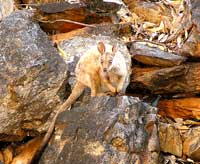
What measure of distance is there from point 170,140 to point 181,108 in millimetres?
807

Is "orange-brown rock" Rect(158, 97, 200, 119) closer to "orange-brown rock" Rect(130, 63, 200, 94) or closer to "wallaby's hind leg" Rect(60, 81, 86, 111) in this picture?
"orange-brown rock" Rect(130, 63, 200, 94)

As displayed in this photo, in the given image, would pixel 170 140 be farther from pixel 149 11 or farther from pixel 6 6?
pixel 6 6

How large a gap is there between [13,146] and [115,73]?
82.1 inches

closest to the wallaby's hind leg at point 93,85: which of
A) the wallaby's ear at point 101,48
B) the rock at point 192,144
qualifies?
the wallaby's ear at point 101,48

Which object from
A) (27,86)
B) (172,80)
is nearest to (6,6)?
(27,86)

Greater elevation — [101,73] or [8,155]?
[101,73]

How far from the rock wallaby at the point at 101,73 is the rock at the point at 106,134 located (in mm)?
392

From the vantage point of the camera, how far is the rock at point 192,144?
21.7ft

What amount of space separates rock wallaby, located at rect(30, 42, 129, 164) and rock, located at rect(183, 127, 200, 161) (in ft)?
4.03

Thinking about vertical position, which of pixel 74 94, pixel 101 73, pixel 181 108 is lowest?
pixel 181 108

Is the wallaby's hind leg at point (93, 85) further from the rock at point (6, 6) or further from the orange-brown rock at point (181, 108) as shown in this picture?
the rock at point (6, 6)

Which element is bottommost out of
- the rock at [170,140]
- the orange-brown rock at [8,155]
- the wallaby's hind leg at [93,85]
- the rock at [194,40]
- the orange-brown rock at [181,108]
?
the orange-brown rock at [8,155]

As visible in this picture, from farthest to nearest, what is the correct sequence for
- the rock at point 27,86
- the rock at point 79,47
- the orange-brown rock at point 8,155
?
the rock at point 79,47
the orange-brown rock at point 8,155
the rock at point 27,86

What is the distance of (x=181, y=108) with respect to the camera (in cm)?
748
